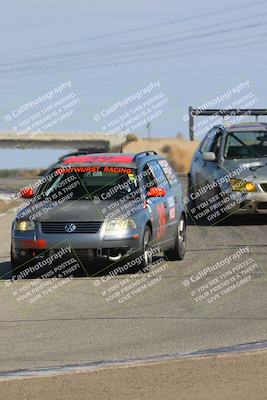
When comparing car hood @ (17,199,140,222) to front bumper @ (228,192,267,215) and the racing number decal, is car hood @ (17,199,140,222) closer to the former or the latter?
the racing number decal

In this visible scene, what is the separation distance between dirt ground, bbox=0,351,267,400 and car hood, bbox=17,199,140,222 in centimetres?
535

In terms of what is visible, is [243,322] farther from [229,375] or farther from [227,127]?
[227,127]

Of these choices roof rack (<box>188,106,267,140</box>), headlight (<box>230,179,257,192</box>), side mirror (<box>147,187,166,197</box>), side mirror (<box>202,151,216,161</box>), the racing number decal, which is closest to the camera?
side mirror (<box>147,187,166,197</box>)

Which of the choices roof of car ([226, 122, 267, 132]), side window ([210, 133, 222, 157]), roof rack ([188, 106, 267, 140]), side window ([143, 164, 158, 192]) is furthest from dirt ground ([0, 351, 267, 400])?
roof rack ([188, 106, 267, 140])

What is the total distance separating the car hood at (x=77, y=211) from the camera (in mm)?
12680

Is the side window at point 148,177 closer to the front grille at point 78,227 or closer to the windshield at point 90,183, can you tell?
the windshield at point 90,183

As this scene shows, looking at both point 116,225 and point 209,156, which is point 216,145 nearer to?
point 209,156

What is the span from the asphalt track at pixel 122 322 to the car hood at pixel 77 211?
762 mm

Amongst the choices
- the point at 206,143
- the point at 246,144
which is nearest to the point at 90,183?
the point at 246,144

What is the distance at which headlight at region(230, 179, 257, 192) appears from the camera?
58.4 feet

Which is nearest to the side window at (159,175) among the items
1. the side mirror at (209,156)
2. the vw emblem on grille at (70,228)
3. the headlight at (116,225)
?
the headlight at (116,225)

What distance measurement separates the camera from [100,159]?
14.1 meters

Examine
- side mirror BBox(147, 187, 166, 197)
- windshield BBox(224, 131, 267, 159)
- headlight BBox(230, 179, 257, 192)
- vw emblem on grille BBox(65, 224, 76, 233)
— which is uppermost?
vw emblem on grille BBox(65, 224, 76, 233)

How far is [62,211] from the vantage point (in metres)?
12.8
